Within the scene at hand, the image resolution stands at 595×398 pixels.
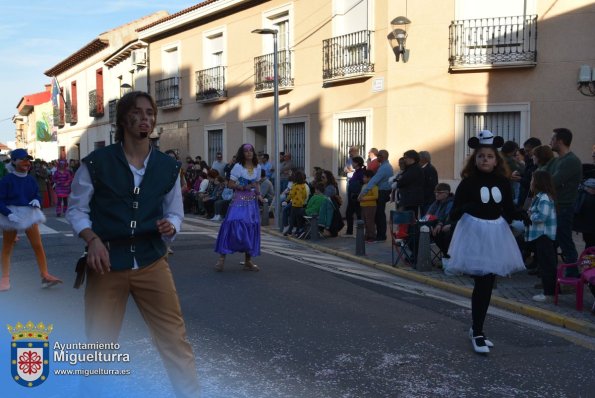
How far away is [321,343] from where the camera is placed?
538 cm

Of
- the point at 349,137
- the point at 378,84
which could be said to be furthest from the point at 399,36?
the point at 349,137

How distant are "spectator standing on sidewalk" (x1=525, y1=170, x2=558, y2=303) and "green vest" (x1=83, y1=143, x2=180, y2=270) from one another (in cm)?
491

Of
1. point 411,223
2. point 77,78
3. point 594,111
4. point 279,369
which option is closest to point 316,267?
point 411,223

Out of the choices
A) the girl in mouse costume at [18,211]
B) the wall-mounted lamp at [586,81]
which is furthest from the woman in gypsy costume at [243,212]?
the wall-mounted lamp at [586,81]

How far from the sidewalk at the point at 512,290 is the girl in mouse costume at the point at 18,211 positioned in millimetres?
4837

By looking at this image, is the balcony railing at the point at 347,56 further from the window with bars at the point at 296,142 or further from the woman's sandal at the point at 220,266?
the woman's sandal at the point at 220,266

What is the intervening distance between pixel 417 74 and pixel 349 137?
9.02ft

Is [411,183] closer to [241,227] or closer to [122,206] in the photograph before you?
[241,227]

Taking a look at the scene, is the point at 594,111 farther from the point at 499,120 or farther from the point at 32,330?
the point at 32,330

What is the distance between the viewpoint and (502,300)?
714cm

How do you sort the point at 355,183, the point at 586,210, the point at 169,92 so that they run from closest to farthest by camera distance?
the point at 586,210, the point at 355,183, the point at 169,92

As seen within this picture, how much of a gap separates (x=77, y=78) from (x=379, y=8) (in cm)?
2788

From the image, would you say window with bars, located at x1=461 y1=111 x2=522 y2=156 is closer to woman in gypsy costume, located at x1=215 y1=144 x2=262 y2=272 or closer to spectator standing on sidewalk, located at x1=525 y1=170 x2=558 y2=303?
woman in gypsy costume, located at x1=215 y1=144 x2=262 y2=272

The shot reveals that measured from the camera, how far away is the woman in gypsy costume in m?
8.73
